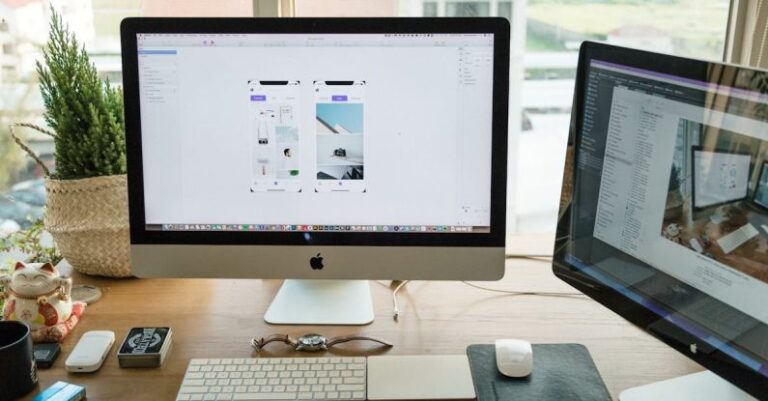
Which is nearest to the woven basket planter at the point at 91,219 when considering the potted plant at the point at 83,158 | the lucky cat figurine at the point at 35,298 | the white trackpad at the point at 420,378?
the potted plant at the point at 83,158

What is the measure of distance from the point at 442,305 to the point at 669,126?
521 mm

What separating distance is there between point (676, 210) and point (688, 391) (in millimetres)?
265

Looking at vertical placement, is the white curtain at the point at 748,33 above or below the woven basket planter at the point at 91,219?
above

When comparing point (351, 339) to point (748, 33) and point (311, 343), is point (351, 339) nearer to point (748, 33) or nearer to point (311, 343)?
point (311, 343)

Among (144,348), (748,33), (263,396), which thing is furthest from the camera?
(748,33)

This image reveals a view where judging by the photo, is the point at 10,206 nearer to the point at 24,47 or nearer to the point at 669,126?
the point at 24,47

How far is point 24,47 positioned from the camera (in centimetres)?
177

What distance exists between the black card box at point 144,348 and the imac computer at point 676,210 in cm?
63

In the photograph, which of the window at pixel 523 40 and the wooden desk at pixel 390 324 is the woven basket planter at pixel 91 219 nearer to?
the wooden desk at pixel 390 324

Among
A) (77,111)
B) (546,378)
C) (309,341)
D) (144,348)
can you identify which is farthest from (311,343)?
(77,111)

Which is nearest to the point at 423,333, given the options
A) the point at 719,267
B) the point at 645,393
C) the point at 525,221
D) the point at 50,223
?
the point at 645,393

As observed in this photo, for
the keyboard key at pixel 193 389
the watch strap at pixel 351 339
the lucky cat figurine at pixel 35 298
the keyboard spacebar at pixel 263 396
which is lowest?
the keyboard spacebar at pixel 263 396

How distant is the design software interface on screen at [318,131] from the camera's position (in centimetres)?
117

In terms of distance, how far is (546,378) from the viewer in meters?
1.08
